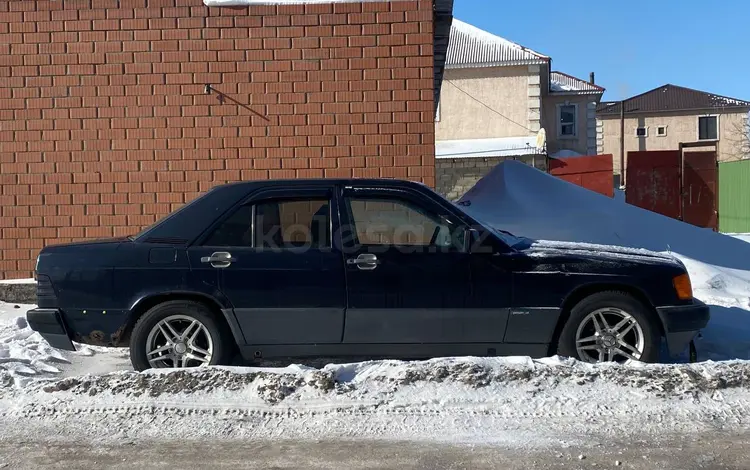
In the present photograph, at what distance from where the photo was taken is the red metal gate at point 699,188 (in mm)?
16594

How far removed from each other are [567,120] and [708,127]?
22.0 metres

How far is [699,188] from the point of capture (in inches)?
656

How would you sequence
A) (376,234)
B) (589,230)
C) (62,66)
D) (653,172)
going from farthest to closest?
(653,172) < (589,230) < (62,66) < (376,234)

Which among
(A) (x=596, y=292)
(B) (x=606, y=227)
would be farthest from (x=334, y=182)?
(B) (x=606, y=227)

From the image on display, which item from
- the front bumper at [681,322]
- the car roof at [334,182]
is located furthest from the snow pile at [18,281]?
the front bumper at [681,322]

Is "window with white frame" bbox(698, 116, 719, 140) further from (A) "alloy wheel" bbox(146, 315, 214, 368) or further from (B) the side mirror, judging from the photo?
(A) "alloy wheel" bbox(146, 315, 214, 368)

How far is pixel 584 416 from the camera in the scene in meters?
4.34

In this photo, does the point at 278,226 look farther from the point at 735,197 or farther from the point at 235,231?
the point at 735,197

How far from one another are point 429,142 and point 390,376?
4014mm

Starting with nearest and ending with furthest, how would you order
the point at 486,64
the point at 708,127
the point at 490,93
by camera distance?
the point at 486,64
the point at 490,93
the point at 708,127

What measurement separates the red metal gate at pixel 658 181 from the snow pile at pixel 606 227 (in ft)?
19.1

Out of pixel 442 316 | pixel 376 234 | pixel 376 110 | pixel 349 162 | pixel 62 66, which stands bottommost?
pixel 442 316

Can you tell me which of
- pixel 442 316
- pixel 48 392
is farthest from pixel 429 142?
pixel 48 392

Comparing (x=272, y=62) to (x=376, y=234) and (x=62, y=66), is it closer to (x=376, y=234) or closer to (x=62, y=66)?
(x=62, y=66)
